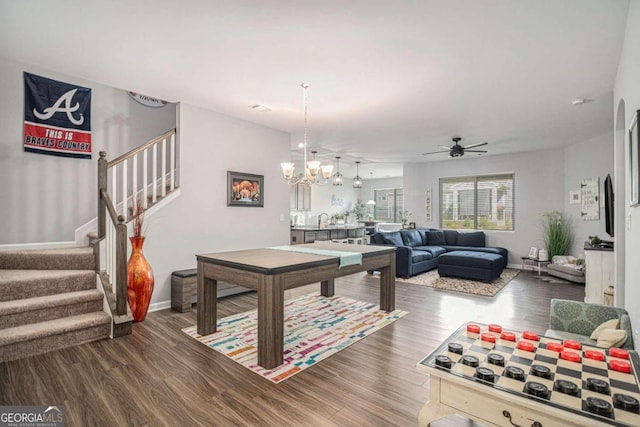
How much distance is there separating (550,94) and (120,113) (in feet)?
19.0

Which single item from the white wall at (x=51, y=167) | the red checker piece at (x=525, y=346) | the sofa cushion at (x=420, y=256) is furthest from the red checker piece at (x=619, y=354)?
the white wall at (x=51, y=167)

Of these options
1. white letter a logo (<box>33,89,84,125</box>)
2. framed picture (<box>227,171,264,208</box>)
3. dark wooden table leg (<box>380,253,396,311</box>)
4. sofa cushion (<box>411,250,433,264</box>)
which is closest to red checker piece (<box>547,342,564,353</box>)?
dark wooden table leg (<box>380,253,396,311</box>)

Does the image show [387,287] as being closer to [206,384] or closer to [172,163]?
[206,384]

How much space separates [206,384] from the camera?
2340 mm

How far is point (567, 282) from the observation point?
5965 mm

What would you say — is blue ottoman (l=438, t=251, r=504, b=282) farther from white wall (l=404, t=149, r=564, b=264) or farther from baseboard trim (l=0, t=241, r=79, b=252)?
baseboard trim (l=0, t=241, r=79, b=252)

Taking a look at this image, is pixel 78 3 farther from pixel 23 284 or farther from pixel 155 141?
pixel 23 284

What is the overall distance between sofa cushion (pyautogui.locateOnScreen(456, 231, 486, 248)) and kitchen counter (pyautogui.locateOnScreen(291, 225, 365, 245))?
275 cm

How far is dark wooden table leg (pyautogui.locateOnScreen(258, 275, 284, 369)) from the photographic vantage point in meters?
2.57

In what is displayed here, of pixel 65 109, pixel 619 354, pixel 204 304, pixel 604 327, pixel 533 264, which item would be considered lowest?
pixel 533 264

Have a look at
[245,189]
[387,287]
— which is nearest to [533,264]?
[387,287]

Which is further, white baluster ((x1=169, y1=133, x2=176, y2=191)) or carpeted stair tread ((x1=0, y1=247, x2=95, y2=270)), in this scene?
white baluster ((x1=169, y1=133, x2=176, y2=191))

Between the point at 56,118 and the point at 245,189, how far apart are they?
252 cm

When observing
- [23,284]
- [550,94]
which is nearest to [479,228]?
[550,94]
